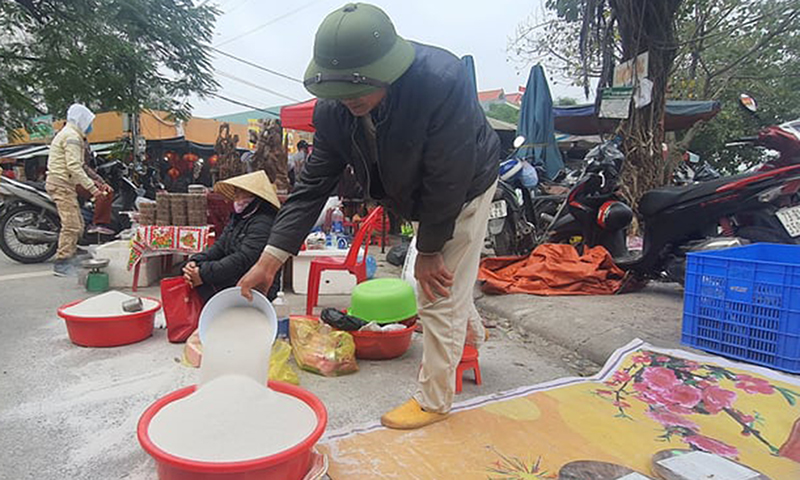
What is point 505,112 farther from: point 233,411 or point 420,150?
point 233,411

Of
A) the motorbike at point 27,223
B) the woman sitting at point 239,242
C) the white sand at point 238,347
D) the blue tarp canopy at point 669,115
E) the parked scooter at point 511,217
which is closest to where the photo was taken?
the white sand at point 238,347

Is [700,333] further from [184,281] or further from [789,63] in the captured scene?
[789,63]

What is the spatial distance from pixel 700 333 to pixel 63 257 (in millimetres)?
5130

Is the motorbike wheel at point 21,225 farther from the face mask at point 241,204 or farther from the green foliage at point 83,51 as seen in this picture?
the face mask at point 241,204

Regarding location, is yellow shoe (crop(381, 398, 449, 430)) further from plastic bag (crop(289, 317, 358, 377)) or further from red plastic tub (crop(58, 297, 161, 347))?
red plastic tub (crop(58, 297, 161, 347))

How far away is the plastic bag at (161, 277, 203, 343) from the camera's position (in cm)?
247

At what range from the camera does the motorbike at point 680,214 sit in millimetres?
2725

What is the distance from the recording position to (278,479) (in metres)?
1.15

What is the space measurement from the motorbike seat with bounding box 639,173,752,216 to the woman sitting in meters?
2.44

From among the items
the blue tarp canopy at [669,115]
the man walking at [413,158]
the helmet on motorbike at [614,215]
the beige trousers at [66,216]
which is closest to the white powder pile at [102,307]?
the man walking at [413,158]

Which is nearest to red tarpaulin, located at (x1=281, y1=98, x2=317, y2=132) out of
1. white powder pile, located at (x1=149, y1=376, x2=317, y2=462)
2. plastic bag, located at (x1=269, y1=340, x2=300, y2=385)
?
plastic bag, located at (x1=269, y1=340, x2=300, y2=385)

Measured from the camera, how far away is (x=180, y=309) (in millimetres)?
2531

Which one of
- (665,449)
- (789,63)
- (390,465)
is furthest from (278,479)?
(789,63)

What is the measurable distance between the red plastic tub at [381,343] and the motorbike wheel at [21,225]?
4.25m
